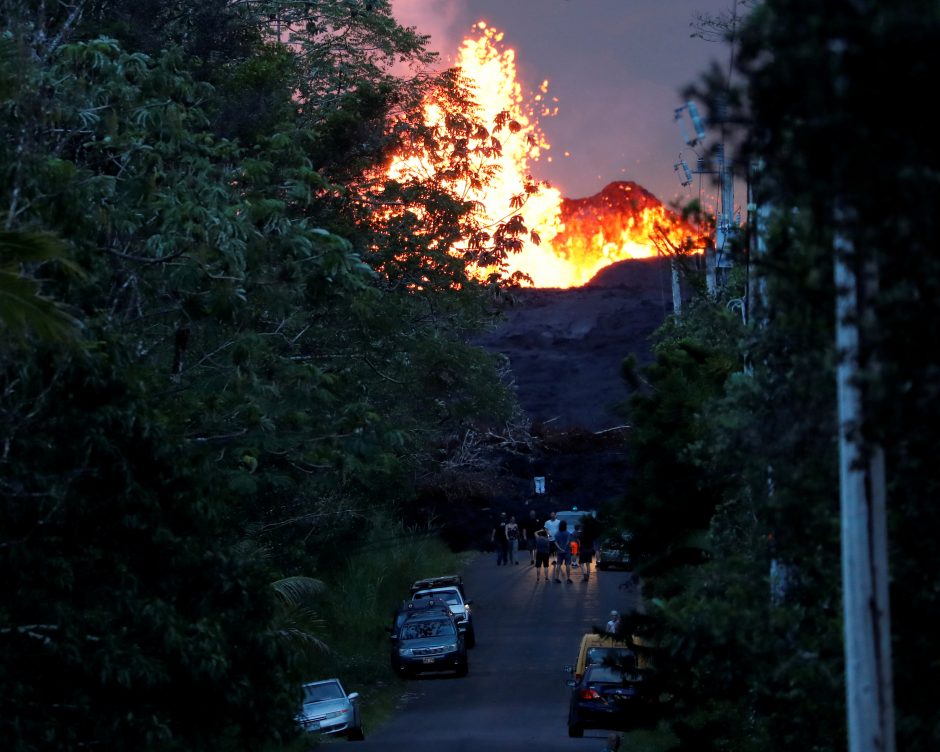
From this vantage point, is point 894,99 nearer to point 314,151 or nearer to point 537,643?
point 314,151

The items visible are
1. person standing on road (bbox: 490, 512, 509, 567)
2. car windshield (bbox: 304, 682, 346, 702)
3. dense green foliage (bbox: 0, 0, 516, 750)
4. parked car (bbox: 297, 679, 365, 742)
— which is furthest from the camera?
person standing on road (bbox: 490, 512, 509, 567)

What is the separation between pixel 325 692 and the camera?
2427 cm

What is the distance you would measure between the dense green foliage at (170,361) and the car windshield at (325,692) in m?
1.09

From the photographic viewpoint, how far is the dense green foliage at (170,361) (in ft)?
38.9

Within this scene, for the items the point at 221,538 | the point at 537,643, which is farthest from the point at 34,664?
the point at 537,643

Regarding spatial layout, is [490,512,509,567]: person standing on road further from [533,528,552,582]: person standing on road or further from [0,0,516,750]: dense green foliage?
[0,0,516,750]: dense green foliage

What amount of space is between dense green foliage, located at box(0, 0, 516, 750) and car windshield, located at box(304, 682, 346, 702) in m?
1.09

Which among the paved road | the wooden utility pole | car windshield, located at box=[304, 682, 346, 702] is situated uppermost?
the wooden utility pole

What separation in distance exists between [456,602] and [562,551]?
12.2 metres

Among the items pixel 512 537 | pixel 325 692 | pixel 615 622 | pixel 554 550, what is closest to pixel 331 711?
pixel 325 692

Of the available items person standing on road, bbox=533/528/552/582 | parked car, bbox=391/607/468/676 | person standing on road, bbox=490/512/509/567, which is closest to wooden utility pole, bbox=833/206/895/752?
parked car, bbox=391/607/468/676

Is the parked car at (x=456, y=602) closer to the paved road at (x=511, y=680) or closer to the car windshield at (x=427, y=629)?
the paved road at (x=511, y=680)

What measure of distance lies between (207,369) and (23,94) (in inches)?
229

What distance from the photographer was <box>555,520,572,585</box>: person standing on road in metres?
47.7
